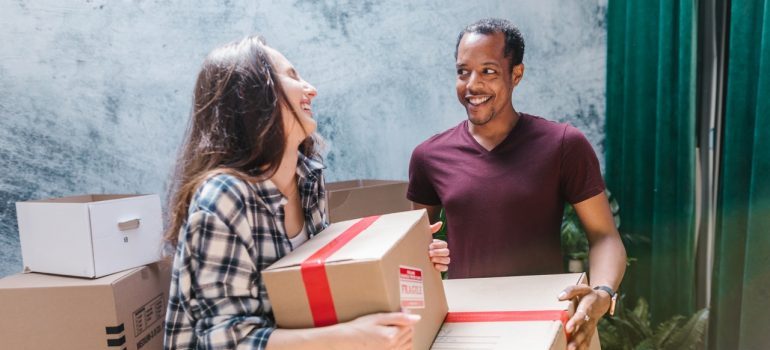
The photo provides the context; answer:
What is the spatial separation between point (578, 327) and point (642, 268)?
1.42 meters

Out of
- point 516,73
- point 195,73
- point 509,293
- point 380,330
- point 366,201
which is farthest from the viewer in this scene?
point 195,73

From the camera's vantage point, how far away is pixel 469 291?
1.22m

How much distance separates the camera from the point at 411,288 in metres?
0.93

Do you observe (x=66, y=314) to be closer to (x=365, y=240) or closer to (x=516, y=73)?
(x=365, y=240)

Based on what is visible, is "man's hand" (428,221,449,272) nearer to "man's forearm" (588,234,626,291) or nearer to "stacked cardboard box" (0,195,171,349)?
"man's forearm" (588,234,626,291)

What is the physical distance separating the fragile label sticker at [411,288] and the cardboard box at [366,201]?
3.07ft

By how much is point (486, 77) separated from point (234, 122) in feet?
2.40

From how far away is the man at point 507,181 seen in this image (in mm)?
1406

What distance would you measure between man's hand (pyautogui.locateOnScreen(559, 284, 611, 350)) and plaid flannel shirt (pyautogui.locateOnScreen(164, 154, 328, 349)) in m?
0.56

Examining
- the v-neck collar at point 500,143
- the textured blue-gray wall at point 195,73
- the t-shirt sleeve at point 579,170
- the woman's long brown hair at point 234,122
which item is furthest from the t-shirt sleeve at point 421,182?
the textured blue-gray wall at point 195,73

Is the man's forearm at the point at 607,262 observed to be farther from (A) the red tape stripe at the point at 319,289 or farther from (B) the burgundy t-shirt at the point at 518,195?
(A) the red tape stripe at the point at 319,289

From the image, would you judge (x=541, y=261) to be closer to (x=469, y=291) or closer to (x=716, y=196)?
(x=469, y=291)

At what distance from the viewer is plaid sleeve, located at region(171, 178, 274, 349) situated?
2.87 feet

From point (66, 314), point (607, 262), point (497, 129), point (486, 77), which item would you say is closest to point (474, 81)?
point (486, 77)
